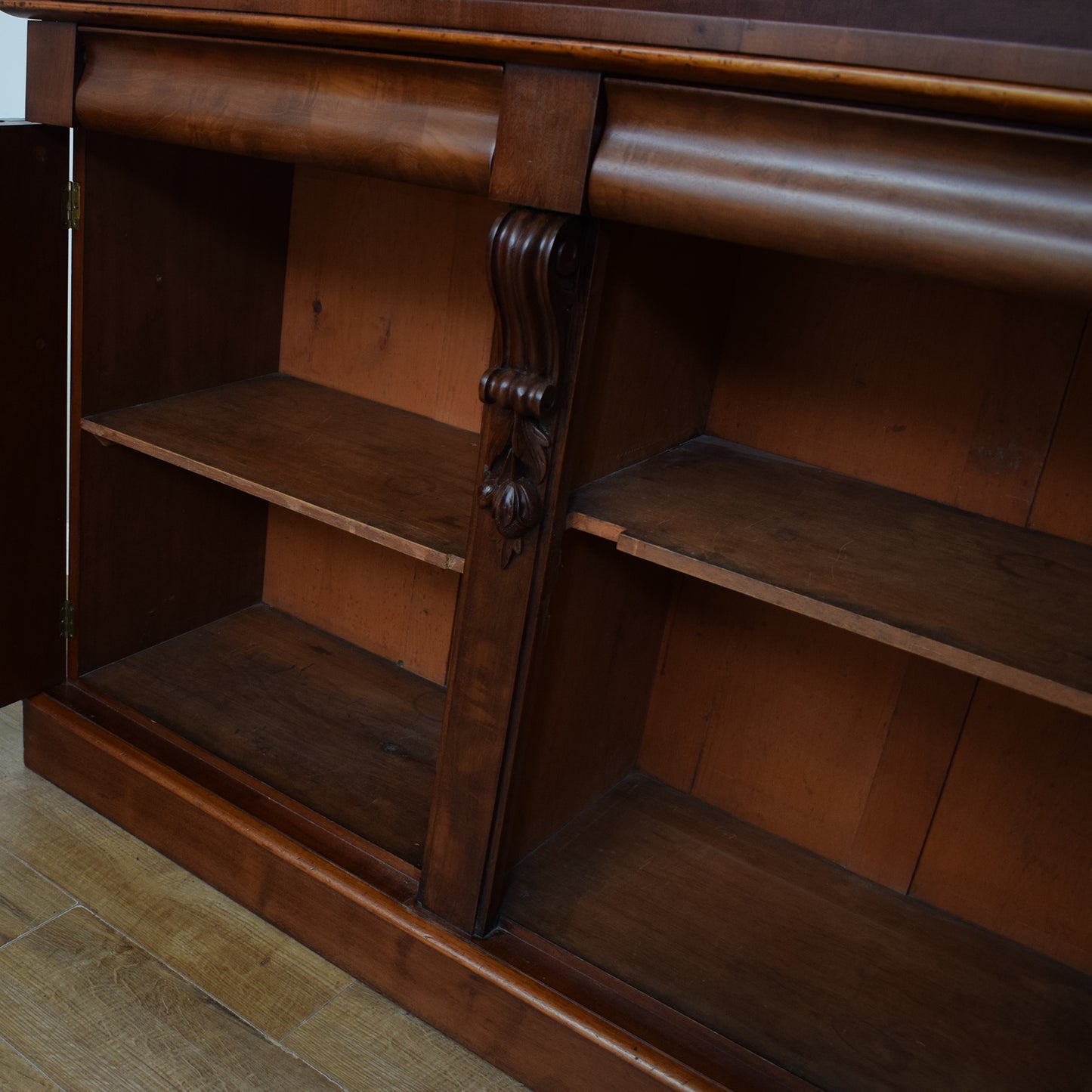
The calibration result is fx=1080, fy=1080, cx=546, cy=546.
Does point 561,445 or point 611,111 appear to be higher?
point 611,111

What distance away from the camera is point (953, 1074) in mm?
1475

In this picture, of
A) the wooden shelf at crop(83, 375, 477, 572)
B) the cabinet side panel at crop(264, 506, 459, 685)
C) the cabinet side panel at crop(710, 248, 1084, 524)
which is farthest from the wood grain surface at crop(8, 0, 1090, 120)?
the cabinet side panel at crop(264, 506, 459, 685)

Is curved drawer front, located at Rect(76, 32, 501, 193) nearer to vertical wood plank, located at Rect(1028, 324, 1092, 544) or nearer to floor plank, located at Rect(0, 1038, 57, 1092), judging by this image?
vertical wood plank, located at Rect(1028, 324, 1092, 544)

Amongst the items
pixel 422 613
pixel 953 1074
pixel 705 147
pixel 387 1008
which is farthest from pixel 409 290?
pixel 953 1074

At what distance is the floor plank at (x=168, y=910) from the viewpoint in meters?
1.68

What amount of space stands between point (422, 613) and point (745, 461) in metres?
0.82

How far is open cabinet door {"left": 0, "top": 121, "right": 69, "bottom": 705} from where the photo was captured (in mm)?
1692

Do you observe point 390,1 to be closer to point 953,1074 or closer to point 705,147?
point 705,147

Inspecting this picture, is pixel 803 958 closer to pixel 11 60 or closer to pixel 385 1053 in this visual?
pixel 385 1053

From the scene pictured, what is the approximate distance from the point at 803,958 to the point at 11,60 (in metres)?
2.54

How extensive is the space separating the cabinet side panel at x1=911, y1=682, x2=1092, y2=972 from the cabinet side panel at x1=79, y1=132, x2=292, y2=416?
4.93 feet

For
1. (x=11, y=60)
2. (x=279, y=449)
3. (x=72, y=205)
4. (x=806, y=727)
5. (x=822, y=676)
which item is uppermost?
(x=11, y=60)

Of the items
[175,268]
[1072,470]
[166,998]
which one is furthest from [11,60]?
[1072,470]

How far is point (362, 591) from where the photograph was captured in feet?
7.51
